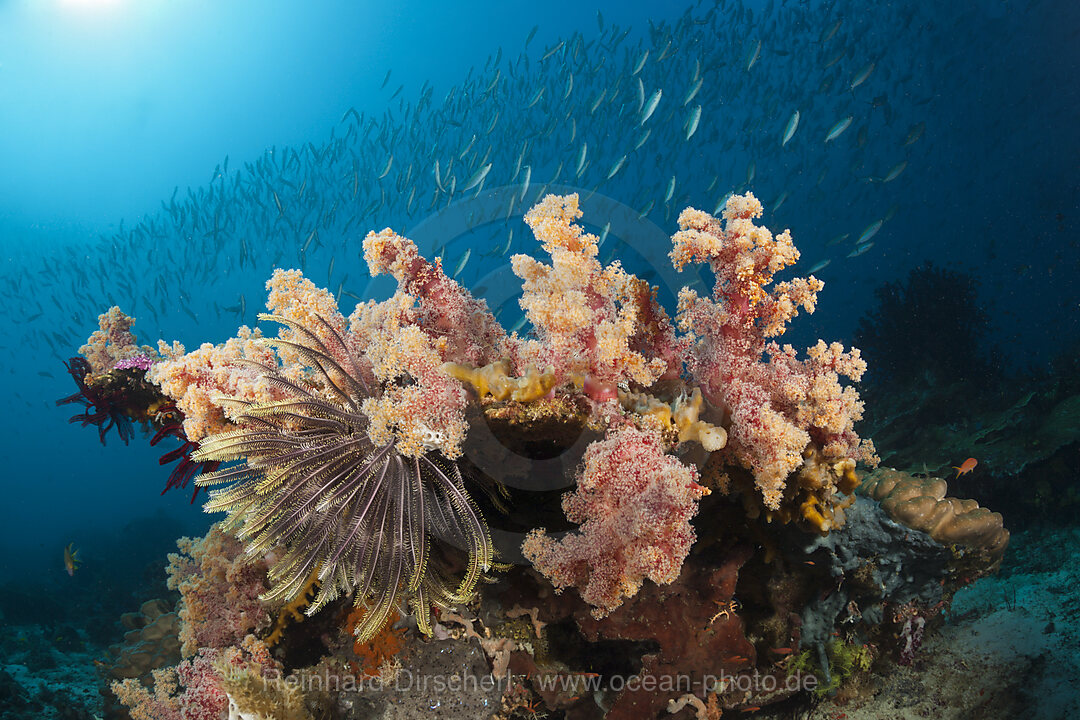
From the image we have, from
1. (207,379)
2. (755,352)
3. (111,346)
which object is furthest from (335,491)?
(111,346)

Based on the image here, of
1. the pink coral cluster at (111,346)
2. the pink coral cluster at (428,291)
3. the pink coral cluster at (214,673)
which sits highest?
the pink coral cluster at (111,346)

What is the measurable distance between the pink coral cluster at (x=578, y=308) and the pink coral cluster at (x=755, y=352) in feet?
1.07

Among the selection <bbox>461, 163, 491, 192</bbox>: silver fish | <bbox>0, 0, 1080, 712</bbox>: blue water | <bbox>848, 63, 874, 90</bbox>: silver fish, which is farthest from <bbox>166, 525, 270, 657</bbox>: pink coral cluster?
<bbox>848, 63, 874, 90</bbox>: silver fish

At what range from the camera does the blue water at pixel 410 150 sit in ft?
97.0

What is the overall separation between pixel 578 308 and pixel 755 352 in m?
1.15

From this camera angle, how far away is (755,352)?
8.87 ft

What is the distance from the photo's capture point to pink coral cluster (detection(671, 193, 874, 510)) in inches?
95.0

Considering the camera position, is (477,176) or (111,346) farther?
(477,176)

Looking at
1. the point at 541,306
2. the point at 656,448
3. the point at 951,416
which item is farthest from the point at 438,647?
the point at 951,416

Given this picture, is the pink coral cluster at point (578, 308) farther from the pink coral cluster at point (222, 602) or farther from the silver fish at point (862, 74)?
the silver fish at point (862, 74)

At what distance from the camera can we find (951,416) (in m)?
12.9

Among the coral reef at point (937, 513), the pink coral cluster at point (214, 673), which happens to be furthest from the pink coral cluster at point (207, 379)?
the coral reef at point (937, 513)

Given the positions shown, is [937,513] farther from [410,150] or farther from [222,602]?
[410,150]

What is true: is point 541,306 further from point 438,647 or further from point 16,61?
point 16,61
